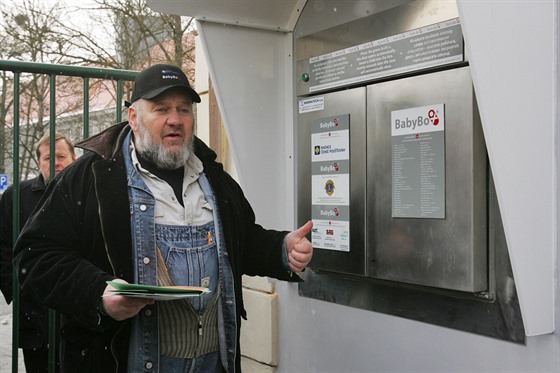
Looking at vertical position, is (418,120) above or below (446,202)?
above

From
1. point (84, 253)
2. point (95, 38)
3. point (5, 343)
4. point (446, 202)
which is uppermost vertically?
point (95, 38)

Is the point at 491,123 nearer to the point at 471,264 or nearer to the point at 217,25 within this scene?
the point at 471,264

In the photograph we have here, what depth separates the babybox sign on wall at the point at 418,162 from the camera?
2557 millimetres

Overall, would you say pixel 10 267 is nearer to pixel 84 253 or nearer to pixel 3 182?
pixel 84 253

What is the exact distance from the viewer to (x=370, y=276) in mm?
2893

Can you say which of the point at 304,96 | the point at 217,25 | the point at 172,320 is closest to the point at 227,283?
the point at 172,320

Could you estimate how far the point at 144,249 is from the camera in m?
2.49

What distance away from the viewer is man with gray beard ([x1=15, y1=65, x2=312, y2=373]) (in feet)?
8.00

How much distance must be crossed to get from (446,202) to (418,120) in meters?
0.36

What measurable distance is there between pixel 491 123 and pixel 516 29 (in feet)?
1.10

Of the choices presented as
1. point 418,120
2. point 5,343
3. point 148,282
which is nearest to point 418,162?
point 418,120

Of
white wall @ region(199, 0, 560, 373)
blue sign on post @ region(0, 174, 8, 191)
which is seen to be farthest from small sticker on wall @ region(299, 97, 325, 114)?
blue sign on post @ region(0, 174, 8, 191)

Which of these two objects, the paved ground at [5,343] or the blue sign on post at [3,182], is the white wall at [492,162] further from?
the paved ground at [5,343]

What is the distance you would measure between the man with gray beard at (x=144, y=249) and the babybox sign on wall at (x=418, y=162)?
431 millimetres
